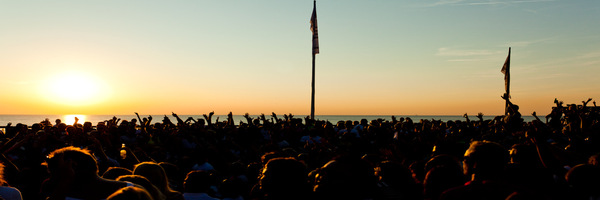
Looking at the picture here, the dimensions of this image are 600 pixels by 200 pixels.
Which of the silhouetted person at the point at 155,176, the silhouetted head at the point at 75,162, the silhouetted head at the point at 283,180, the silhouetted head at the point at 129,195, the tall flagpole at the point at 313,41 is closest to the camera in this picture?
the silhouetted head at the point at 129,195

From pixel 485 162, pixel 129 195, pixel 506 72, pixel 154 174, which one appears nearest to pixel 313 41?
pixel 506 72

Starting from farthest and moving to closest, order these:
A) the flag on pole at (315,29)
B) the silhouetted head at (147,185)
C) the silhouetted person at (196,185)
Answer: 1. the flag on pole at (315,29)
2. the silhouetted person at (196,185)
3. the silhouetted head at (147,185)

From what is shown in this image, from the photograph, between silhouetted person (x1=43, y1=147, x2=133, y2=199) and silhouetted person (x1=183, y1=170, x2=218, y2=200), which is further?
silhouetted person (x1=183, y1=170, x2=218, y2=200)

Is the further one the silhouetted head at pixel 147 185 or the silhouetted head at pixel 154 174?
the silhouetted head at pixel 154 174

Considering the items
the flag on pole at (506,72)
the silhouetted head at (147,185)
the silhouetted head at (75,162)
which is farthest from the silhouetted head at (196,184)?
the flag on pole at (506,72)

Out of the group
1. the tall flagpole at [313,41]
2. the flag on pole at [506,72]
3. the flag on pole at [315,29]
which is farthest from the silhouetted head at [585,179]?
the flag on pole at [506,72]

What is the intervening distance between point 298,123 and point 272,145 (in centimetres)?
795

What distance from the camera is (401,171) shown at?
5.18 m

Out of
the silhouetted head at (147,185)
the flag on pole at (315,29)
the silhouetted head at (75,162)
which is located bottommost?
the silhouetted head at (147,185)

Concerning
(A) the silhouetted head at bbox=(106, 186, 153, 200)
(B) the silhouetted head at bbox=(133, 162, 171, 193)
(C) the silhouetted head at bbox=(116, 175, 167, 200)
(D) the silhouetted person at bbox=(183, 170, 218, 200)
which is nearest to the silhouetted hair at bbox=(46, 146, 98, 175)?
(C) the silhouetted head at bbox=(116, 175, 167, 200)

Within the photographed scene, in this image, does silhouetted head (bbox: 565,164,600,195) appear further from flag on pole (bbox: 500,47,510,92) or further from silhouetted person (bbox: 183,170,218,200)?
flag on pole (bbox: 500,47,510,92)

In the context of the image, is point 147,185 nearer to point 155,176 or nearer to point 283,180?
point 155,176

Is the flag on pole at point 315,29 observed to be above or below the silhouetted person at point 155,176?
above

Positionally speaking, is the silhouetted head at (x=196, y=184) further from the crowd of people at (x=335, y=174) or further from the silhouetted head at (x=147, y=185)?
the silhouetted head at (x=147, y=185)
